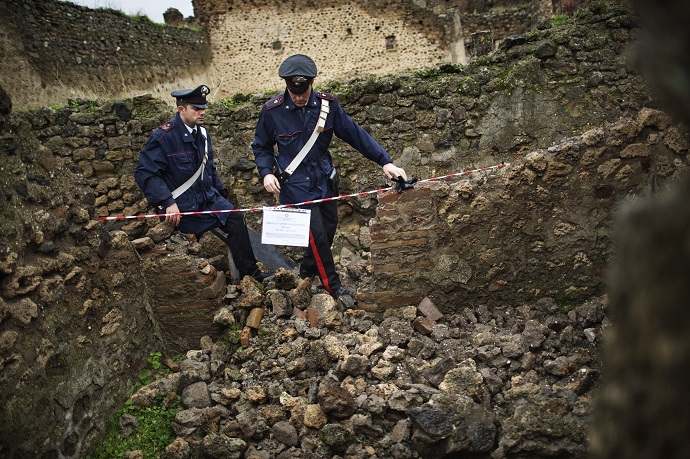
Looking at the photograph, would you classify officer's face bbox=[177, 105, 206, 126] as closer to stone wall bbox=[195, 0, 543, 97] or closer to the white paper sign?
the white paper sign

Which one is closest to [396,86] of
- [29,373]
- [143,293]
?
[143,293]

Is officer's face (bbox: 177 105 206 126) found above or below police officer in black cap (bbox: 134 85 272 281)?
above

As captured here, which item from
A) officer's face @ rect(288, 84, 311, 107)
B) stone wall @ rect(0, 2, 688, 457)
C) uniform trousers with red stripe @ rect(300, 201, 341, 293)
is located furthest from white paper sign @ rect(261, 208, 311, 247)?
officer's face @ rect(288, 84, 311, 107)

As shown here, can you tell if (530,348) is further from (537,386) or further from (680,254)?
(680,254)

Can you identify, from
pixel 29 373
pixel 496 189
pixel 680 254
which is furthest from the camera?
pixel 496 189

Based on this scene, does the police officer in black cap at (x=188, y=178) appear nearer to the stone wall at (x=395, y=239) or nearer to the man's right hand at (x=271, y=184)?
the stone wall at (x=395, y=239)

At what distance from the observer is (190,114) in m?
4.79

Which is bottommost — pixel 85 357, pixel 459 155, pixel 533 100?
pixel 85 357

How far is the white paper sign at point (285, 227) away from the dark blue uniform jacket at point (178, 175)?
2.35ft

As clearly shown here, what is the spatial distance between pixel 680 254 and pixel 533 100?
5.63 meters

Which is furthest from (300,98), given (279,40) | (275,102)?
(279,40)

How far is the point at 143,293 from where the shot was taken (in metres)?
4.11

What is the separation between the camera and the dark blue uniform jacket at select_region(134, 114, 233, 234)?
15.2 ft

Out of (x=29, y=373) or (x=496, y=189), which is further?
(x=496, y=189)
